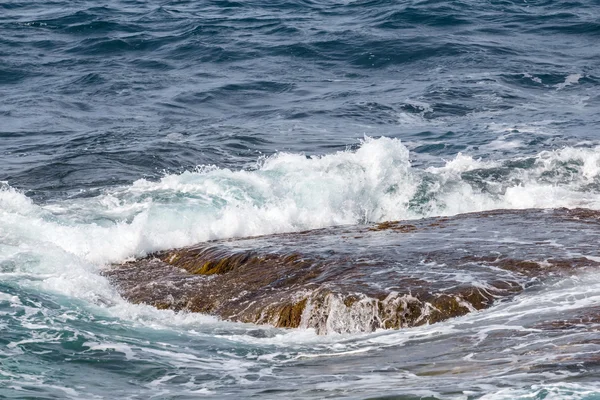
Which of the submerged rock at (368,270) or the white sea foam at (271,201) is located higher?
the submerged rock at (368,270)

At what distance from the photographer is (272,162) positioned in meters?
15.5

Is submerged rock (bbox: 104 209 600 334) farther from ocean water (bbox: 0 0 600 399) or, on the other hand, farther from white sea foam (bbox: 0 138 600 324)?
white sea foam (bbox: 0 138 600 324)

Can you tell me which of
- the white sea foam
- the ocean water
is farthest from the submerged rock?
the white sea foam

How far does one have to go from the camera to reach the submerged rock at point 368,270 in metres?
8.37

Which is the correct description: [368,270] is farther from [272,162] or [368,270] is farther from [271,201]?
[272,162]

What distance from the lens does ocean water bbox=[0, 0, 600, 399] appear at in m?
7.05

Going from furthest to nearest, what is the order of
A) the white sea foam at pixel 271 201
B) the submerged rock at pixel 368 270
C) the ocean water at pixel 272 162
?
the white sea foam at pixel 271 201, the submerged rock at pixel 368 270, the ocean water at pixel 272 162

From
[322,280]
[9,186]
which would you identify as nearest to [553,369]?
[322,280]

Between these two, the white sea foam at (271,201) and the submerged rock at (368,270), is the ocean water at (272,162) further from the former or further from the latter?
the submerged rock at (368,270)

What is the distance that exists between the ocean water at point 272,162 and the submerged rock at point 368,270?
0.76 ft

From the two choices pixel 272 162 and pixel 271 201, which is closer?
pixel 271 201

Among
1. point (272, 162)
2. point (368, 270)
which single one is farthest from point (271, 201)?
point (368, 270)

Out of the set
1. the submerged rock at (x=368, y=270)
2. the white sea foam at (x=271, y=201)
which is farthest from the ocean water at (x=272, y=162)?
the submerged rock at (x=368, y=270)

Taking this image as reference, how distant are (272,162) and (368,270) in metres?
6.55
